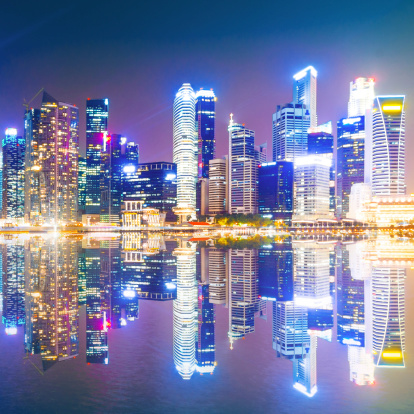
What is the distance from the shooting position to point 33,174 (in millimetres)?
193875

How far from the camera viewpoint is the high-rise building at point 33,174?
632 feet

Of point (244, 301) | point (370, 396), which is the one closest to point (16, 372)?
point (370, 396)

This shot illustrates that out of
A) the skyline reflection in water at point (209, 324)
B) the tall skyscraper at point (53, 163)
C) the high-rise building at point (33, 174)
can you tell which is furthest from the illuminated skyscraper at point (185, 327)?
the high-rise building at point (33, 174)

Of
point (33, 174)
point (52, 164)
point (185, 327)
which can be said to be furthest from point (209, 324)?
point (33, 174)

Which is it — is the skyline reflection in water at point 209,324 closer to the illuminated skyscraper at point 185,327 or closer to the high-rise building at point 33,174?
the illuminated skyscraper at point 185,327

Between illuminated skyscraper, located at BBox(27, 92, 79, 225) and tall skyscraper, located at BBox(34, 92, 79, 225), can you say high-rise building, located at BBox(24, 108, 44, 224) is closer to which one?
illuminated skyscraper, located at BBox(27, 92, 79, 225)

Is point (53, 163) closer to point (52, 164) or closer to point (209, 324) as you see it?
point (52, 164)

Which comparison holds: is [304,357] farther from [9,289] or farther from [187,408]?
[9,289]

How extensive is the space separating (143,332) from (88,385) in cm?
408

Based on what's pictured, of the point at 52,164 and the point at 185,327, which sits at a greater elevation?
the point at 52,164

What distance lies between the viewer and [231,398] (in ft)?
22.8

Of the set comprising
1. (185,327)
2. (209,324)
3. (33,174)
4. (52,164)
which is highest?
(52,164)

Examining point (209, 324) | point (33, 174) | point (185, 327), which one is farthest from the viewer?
point (33, 174)

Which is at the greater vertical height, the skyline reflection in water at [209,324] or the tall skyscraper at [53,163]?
the tall skyscraper at [53,163]
